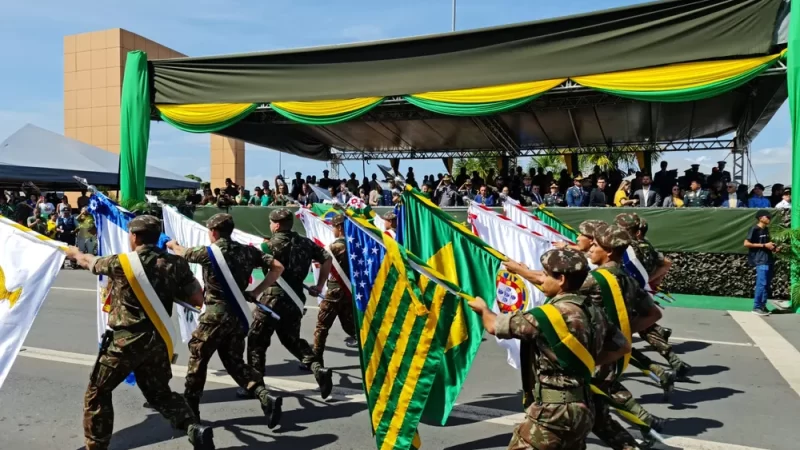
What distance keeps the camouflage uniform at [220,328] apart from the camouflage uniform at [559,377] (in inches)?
99.1

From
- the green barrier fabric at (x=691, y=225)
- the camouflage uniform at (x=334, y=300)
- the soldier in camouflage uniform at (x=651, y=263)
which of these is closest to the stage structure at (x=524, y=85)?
the green barrier fabric at (x=691, y=225)

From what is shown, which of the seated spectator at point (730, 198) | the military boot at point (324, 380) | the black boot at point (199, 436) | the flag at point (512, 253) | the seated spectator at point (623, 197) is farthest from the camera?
the seated spectator at point (623, 197)

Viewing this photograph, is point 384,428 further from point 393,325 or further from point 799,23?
point 799,23

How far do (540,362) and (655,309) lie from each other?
158cm

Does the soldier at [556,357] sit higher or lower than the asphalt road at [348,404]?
higher

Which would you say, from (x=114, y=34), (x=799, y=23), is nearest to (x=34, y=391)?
(x=799, y=23)

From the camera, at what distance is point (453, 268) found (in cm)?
571

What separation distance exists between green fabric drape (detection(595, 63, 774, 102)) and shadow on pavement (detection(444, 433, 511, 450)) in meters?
8.16

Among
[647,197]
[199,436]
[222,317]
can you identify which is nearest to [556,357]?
[199,436]

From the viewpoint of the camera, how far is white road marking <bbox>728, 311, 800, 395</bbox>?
6.94m

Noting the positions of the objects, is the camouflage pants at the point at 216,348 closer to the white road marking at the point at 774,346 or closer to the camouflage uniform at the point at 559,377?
the camouflage uniform at the point at 559,377

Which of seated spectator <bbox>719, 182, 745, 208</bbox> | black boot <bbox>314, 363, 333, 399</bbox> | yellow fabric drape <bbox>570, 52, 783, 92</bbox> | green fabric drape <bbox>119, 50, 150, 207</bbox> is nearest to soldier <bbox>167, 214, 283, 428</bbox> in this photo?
black boot <bbox>314, 363, 333, 399</bbox>

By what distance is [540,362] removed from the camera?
3311 mm

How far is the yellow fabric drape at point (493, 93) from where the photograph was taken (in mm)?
12094
